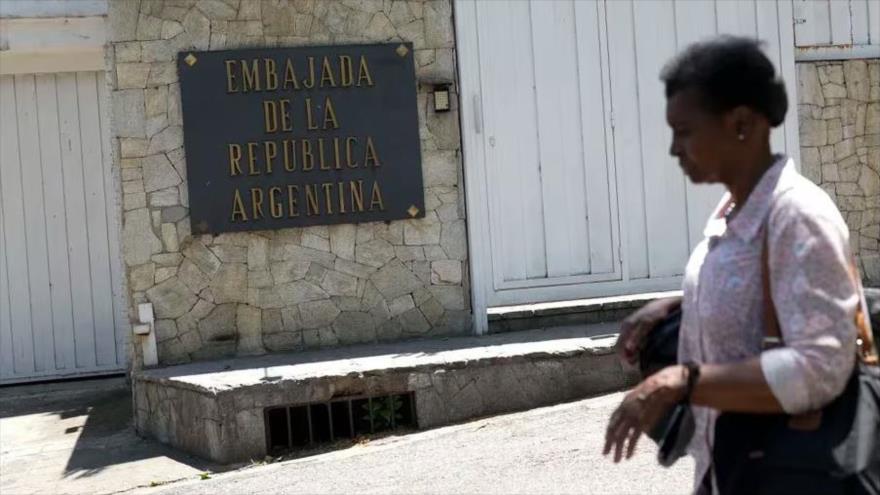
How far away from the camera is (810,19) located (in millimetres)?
9320

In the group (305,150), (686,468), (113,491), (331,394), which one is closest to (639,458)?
(686,468)

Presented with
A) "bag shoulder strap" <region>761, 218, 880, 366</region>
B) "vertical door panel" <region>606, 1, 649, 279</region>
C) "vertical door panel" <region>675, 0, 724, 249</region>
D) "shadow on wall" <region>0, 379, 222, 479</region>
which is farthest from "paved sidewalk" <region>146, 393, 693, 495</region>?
"bag shoulder strap" <region>761, 218, 880, 366</region>

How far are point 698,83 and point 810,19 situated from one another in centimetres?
732

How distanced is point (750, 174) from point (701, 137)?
0.14 m

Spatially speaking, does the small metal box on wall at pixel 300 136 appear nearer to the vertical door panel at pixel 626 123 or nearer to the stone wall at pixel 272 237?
the stone wall at pixel 272 237

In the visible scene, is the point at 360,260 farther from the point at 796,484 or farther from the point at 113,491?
the point at 796,484

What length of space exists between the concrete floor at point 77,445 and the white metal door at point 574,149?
253 cm

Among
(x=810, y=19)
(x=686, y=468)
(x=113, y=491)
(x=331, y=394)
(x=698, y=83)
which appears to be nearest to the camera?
(x=698, y=83)

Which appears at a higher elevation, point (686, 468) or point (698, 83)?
point (698, 83)

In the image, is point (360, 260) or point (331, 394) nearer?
point (331, 394)

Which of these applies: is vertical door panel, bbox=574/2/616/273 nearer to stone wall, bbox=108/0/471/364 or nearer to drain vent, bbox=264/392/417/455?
stone wall, bbox=108/0/471/364

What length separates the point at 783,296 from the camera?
2350 millimetres

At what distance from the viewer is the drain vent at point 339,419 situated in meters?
7.37

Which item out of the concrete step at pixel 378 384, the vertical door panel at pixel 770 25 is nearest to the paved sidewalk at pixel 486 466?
the concrete step at pixel 378 384
